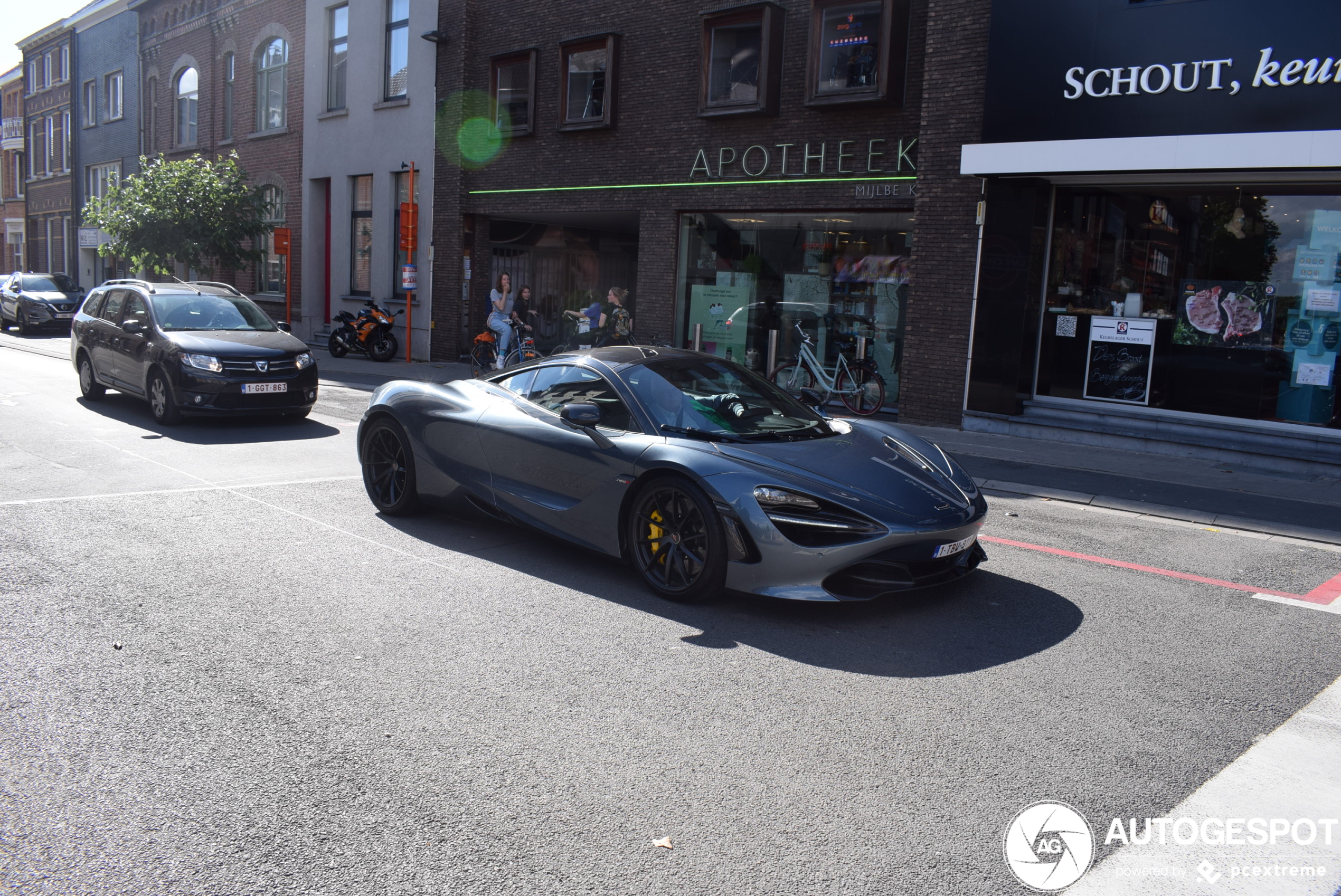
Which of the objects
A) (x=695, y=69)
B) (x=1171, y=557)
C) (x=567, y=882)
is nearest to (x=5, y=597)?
(x=567, y=882)

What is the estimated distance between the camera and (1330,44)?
10969mm

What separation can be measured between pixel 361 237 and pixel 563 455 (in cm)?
2115

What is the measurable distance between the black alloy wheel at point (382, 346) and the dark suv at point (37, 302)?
12635 mm

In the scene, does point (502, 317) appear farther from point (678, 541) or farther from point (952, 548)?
point (952, 548)

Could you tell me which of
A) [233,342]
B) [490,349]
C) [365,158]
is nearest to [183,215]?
[365,158]

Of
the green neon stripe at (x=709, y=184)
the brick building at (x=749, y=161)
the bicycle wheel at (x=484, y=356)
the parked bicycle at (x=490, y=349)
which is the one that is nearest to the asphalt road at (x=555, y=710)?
the brick building at (x=749, y=161)

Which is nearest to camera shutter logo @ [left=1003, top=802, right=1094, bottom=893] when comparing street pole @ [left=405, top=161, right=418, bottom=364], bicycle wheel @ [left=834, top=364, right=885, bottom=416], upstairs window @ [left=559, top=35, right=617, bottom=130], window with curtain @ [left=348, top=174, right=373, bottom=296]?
bicycle wheel @ [left=834, top=364, right=885, bottom=416]

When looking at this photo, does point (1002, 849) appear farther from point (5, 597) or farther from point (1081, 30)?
point (1081, 30)

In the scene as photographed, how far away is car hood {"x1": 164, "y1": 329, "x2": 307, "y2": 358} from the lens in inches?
449

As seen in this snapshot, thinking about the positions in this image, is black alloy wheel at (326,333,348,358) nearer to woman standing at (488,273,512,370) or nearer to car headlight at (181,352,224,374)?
woman standing at (488,273,512,370)

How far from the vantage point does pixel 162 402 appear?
11.5 m

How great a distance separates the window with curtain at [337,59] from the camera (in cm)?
2542

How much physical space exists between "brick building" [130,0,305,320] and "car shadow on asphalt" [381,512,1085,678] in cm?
2319

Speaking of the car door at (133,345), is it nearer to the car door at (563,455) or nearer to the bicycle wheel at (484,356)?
the bicycle wheel at (484,356)
